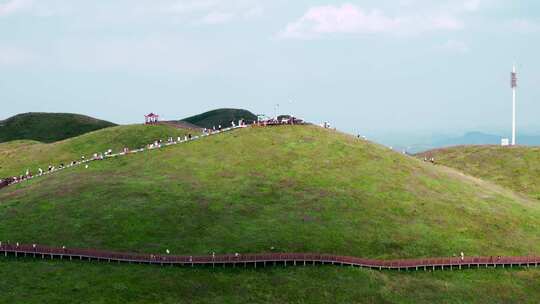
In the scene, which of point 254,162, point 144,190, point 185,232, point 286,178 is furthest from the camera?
point 254,162

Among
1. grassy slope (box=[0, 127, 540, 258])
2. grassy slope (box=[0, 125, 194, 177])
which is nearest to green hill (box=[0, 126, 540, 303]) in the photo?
grassy slope (box=[0, 127, 540, 258])

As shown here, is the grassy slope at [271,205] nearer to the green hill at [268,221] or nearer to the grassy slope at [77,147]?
the green hill at [268,221]

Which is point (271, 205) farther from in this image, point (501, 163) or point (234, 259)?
point (501, 163)

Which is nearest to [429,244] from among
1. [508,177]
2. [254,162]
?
[254,162]

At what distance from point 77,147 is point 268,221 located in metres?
72.8

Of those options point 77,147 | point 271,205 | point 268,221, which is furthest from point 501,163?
point 77,147

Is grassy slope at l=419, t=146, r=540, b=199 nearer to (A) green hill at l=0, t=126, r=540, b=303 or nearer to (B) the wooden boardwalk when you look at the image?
(A) green hill at l=0, t=126, r=540, b=303

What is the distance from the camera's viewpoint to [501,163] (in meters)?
142

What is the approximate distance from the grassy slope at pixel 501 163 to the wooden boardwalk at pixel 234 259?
186ft

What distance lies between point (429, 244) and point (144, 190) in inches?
1628

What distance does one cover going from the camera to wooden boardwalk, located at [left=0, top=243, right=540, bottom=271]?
6731cm

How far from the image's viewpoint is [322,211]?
270 ft

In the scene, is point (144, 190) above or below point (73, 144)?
below

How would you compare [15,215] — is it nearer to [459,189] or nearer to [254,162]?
[254,162]
